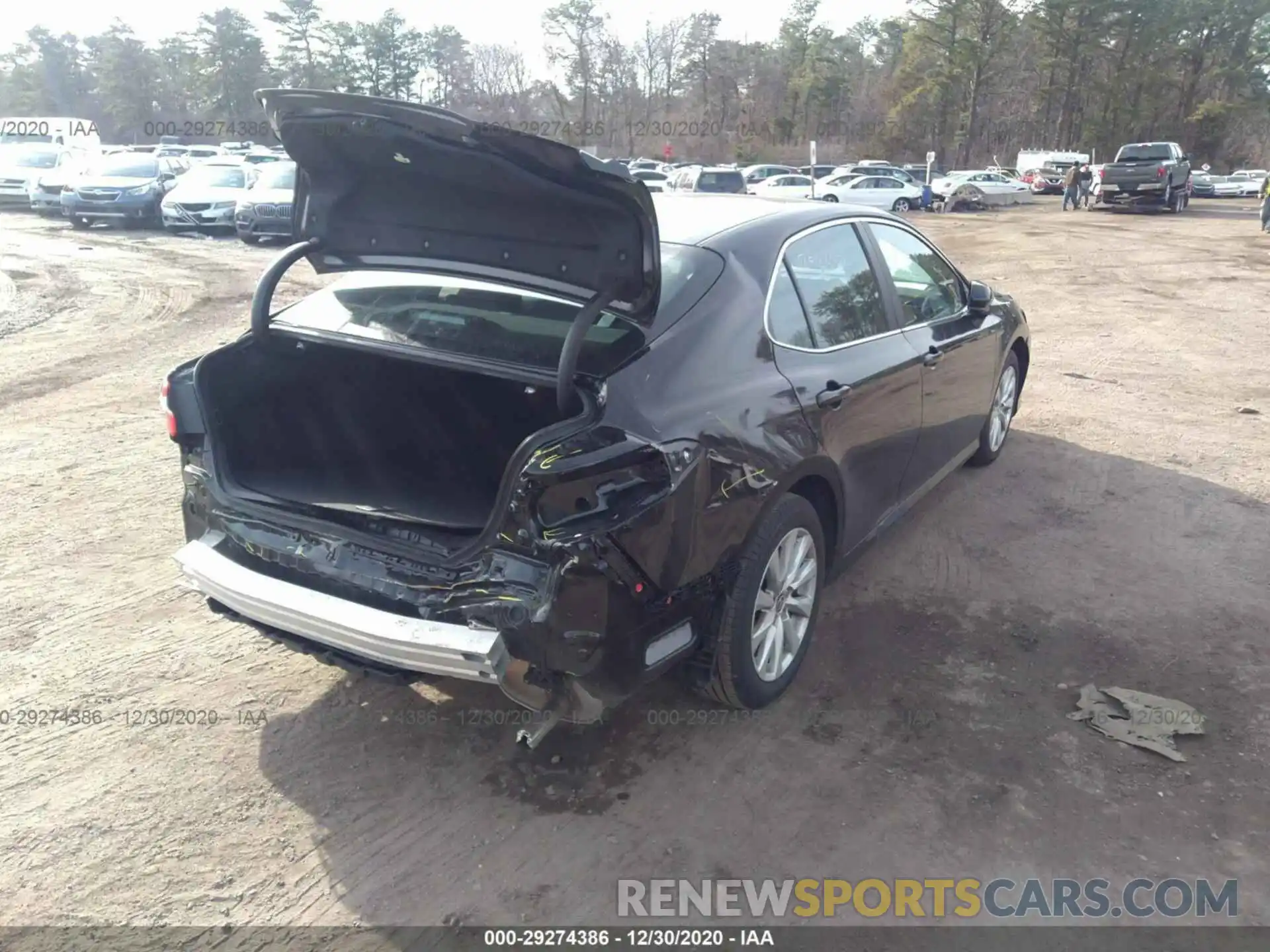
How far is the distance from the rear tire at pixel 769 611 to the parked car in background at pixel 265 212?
15453 millimetres

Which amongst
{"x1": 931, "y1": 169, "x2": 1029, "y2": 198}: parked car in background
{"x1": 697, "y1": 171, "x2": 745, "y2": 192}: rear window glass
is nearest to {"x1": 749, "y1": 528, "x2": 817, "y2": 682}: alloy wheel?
{"x1": 697, "y1": 171, "x2": 745, "y2": 192}: rear window glass

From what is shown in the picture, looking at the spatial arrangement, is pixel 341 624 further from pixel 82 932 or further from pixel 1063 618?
pixel 1063 618

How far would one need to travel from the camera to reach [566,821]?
296 cm

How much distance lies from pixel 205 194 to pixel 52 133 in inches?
543

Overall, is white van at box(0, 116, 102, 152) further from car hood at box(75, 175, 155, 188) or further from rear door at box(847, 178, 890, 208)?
rear door at box(847, 178, 890, 208)

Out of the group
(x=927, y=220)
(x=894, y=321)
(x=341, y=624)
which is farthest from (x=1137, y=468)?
(x=927, y=220)

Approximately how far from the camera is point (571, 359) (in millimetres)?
2883

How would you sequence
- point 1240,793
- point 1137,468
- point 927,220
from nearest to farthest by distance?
point 1240,793
point 1137,468
point 927,220

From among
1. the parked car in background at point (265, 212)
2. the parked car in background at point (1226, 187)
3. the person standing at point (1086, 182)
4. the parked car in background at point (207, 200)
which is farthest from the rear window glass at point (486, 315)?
the parked car in background at point (1226, 187)

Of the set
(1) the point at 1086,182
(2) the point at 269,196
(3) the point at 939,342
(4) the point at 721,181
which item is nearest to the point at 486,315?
(3) the point at 939,342

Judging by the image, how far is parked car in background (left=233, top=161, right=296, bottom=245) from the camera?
1712 cm

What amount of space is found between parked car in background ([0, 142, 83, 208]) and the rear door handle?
2560 centimetres

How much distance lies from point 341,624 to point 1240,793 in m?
2.89

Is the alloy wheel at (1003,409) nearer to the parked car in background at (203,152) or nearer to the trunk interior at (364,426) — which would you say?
the trunk interior at (364,426)
